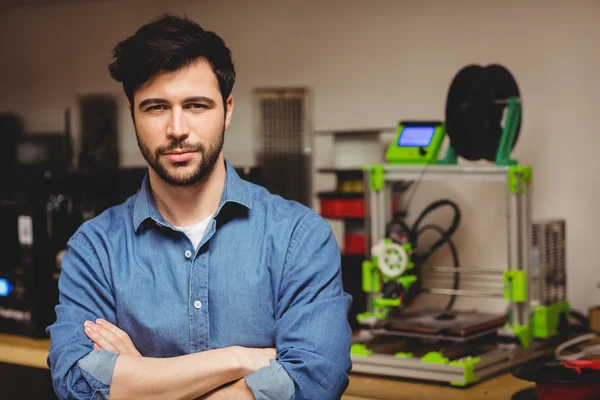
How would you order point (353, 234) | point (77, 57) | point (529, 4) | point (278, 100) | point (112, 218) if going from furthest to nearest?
point (77, 57) → point (278, 100) → point (353, 234) → point (529, 4) → point (112, 218)

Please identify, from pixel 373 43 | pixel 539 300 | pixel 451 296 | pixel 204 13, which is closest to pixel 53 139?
pixel 204 13

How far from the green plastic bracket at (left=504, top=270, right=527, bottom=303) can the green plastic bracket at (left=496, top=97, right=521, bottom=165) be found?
1.06ft

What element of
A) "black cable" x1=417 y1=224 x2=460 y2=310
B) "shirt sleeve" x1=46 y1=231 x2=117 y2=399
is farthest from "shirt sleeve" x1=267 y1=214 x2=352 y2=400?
"black cable" x1=417 y1=224 x2=460 y2=310

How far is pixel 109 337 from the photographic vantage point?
1743 millimetres

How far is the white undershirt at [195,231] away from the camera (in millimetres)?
1820

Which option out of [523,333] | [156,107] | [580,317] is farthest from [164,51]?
[580,317]

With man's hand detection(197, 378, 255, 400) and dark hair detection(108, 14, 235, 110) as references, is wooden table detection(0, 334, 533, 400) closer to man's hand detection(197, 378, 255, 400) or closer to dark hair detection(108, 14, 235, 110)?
man's hand detection(197, 378, 255, 400)

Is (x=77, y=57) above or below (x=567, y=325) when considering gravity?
above

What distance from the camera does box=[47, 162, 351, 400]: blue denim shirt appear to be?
168 centimetres

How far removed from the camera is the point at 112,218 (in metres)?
1.90

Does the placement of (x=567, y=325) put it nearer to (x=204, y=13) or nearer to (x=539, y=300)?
(x=539, y=300)

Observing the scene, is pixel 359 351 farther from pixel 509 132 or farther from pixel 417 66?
pixel 417 66

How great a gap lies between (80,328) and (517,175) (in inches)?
51.1

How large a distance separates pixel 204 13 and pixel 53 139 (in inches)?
39.7
